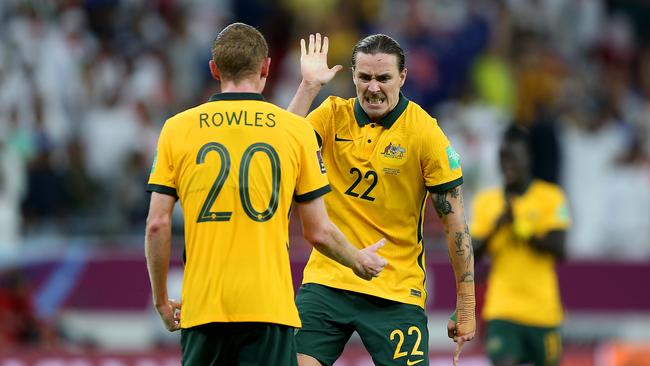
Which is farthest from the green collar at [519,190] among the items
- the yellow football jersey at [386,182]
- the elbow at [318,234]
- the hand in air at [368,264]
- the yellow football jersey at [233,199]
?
the yellow football jersey at [233,199]

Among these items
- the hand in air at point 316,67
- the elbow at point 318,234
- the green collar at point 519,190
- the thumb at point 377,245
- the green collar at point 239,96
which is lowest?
the thumb at point 377,245

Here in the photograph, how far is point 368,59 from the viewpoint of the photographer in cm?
762

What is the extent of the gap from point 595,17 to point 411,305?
13.2 m

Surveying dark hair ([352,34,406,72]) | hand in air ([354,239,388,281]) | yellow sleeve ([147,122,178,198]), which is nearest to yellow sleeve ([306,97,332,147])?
dark hair ([352,34,406,72])

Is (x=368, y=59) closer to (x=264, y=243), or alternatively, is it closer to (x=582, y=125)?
(x=264, y=243)

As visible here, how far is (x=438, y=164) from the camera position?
25.0 ft

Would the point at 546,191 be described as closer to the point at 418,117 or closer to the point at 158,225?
the point at 418,117

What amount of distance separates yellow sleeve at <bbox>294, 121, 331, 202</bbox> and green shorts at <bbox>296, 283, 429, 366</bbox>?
3.69 feet

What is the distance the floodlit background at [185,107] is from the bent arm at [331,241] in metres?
6.07

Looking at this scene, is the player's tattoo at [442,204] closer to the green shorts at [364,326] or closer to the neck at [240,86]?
the green shorts at [364,326]

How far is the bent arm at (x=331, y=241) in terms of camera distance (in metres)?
6.89

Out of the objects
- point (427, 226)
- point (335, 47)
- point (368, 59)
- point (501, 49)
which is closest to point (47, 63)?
point (335, 47)

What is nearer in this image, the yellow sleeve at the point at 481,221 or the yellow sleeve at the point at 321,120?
the yellow sleeve at the point at 321,120

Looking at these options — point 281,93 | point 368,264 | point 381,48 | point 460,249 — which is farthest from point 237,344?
point 281,93
